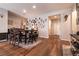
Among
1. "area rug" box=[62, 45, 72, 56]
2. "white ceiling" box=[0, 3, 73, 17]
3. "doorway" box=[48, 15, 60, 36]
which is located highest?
"white ceiling" box=[0, 3, 73, 17]

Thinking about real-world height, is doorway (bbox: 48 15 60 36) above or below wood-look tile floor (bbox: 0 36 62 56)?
above

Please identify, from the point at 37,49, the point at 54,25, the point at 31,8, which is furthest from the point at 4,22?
the point at 54,25

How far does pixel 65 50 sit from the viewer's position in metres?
2.40

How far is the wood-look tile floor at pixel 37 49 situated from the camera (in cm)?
234

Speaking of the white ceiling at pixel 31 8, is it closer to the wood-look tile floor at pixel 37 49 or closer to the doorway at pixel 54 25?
the doorway at pixel 54 25

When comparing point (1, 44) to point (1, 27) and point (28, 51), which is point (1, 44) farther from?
point (28, 51)

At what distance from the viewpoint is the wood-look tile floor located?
2.34 m

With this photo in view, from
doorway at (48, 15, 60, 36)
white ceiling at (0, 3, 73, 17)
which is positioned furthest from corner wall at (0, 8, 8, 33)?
doorway at (48, 15, 60, 36)

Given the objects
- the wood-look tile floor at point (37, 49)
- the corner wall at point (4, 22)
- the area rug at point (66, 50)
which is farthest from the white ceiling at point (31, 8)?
the area rug at point (66, 50)

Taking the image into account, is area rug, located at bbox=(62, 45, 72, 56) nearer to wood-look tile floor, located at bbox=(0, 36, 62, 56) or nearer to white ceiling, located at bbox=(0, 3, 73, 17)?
wood-look tile floor, located at bbox=(0, 36, 62, 56)

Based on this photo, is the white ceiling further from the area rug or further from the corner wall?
the area rug

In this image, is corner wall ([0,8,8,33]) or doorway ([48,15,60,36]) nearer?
corner wall ([0,8,8,33])

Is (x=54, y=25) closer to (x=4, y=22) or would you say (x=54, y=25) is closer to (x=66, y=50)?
(x=66, y=50)

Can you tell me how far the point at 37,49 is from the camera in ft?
8.02
